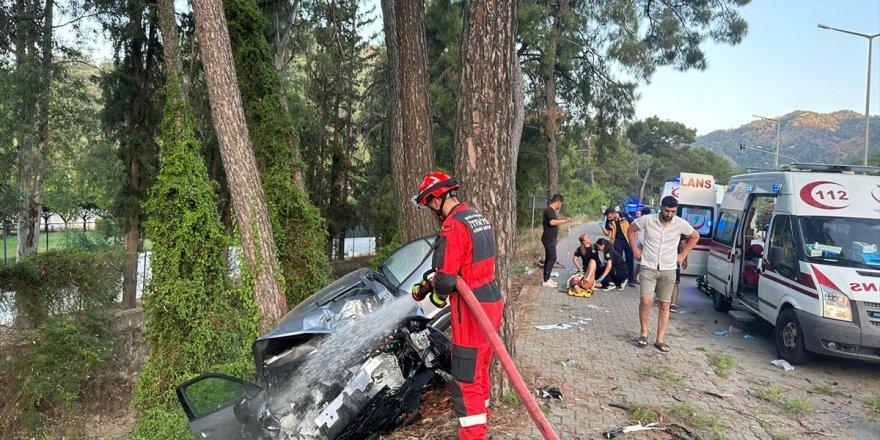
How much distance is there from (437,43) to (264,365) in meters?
16.0

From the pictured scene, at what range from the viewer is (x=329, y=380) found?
10.4ft

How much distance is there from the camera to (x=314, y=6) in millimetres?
13578

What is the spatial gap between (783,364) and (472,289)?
533cm

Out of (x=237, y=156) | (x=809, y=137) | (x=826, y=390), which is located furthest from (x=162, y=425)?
(x=809, y=137)

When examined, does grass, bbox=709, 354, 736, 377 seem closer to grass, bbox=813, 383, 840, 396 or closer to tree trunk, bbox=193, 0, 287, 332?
grass, bbox=813, 383, 840, 396

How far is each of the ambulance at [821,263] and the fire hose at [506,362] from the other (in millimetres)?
4822

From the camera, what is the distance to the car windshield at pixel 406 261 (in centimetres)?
643

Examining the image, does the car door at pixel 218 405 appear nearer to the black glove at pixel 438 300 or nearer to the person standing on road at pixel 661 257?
the black glove at pixel 438 300

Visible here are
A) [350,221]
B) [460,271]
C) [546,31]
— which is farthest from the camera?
[350,221]

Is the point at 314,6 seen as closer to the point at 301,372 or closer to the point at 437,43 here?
the point at 437,43

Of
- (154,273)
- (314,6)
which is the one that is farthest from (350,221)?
(154,273)

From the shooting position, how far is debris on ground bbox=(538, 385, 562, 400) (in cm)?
479

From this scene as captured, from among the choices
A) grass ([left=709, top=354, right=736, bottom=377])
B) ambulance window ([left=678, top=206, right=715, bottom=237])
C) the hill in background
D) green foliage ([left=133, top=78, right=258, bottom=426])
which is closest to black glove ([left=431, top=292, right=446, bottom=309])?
grass ([left=709, top=354, right=736, bottom=377])

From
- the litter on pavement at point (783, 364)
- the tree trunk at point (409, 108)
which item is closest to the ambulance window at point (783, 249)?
the litter on pavement at point (783, 364)
